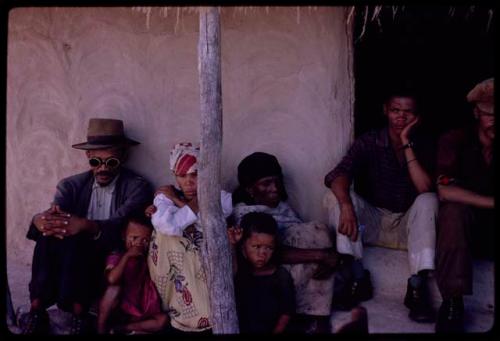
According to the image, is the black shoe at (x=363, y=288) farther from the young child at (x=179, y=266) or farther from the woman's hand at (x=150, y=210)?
the woman's hand at (x=150, y=210)

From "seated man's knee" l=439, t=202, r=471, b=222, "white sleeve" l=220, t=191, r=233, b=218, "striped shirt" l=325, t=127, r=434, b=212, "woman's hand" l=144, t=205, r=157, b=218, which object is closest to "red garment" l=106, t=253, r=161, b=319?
"woman's hand" l=144, t=205, r=157, b=218

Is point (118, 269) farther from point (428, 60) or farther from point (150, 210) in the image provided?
point (428, 60)

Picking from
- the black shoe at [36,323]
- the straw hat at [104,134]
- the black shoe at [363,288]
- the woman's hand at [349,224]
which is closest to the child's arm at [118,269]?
the black shoe at [36,323]

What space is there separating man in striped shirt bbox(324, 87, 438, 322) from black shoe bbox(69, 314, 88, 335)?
1705 millimetres

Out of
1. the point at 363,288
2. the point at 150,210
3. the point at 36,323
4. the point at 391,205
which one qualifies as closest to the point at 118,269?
the point at 150,210

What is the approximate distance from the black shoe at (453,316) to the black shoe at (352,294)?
685mm

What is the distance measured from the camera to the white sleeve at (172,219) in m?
4.75

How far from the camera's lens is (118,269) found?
4.79m

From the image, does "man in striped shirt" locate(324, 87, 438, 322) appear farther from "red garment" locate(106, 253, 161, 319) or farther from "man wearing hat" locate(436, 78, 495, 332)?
"red garment" locate(106, 253, 161, 319)

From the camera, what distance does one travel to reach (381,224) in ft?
17.2

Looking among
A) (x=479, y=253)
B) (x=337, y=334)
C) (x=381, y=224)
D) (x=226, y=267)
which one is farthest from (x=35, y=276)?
(x=479, y=253)

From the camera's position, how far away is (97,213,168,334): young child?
4.80m

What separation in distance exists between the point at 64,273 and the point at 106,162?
0.95m

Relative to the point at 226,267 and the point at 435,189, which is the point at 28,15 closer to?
Result: the point at 226,267
